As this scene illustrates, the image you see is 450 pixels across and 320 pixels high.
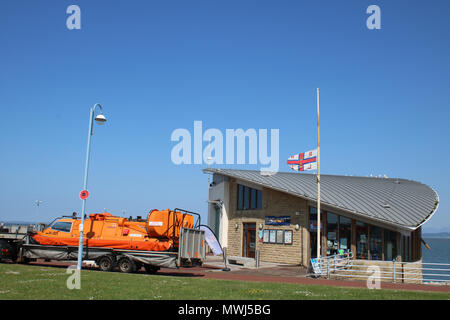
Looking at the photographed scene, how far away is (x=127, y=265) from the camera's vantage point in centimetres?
1895

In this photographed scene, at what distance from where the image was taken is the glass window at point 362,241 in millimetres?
24578

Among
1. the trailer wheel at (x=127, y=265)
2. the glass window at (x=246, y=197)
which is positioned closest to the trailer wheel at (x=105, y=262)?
the trailer wheel at (x=127, y=265)

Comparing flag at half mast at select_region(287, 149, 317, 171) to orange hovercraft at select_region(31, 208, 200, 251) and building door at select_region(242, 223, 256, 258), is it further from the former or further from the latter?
building door at select_region(242, 223, 256, 258)

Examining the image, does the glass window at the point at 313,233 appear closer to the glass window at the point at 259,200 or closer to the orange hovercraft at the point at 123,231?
the glass window at the point at 259,200

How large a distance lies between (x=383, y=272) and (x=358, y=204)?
702 centimetres

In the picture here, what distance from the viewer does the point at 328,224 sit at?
2603 centimetres

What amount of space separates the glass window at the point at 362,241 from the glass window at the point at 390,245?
3.45ft

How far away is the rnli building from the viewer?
24.2 meters

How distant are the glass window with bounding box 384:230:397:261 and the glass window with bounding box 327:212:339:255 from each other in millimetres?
2847

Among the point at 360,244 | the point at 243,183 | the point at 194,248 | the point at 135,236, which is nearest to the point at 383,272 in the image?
the point at 360,244

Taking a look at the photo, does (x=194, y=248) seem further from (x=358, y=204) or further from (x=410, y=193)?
(x=410, y=193)

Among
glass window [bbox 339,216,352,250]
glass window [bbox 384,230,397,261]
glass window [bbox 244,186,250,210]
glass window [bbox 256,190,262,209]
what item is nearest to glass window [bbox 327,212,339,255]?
glass window [bbox 339,216,352,250]
